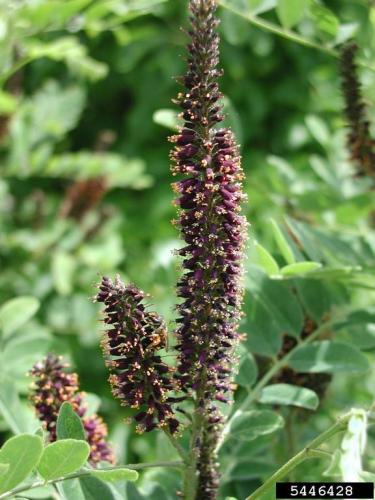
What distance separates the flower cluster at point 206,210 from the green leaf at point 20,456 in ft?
0.54

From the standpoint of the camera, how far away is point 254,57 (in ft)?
11.4

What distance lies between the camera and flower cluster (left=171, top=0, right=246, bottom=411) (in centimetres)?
87

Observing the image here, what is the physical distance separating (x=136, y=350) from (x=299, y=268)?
33 centimetres

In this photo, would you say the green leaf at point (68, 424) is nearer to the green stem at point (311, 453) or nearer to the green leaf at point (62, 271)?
the green stem at point (311, 453)

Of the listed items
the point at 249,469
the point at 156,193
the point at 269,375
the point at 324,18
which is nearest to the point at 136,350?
the point at 269,375

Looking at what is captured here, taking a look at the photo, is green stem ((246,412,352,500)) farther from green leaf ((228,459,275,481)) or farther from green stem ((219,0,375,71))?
green stem ((219,0,375,71))

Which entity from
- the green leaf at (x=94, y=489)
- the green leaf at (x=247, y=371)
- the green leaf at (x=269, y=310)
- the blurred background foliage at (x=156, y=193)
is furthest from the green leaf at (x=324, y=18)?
the green leaf at (x=94, y=489)

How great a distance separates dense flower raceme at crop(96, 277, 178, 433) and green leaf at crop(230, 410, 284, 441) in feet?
0.59

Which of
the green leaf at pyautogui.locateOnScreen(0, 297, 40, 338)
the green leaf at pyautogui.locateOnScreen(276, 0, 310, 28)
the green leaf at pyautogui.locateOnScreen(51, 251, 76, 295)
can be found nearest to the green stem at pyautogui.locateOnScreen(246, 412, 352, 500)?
the green leaf at pyautogui.locateOnScreen(0, 297, 40, 338)

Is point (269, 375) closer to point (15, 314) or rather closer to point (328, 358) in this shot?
point (328, 358)

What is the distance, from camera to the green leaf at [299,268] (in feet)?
3.67

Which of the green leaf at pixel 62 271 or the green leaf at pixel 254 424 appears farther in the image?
the green leaf at pixel 62 271

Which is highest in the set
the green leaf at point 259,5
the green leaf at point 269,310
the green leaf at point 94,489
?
the green leaf at point 259,5

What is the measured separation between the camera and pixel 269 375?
3.96ft
